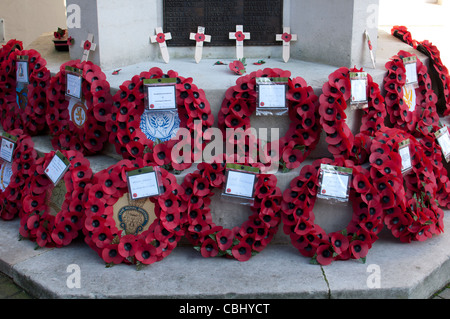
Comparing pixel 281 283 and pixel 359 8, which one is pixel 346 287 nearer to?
pixel 281 283

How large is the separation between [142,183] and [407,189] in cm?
154

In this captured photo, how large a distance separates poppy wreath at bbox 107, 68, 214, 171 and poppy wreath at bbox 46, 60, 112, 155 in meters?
0.15

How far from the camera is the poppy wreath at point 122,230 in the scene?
10.4ft

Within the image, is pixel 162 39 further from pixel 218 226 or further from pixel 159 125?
pixel 218 226

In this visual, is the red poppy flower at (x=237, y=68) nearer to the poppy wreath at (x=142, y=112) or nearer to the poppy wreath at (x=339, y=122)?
the poppy wreath at (x=142, y=112)

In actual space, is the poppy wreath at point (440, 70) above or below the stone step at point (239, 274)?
above

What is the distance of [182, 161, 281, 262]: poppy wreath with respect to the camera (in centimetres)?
324

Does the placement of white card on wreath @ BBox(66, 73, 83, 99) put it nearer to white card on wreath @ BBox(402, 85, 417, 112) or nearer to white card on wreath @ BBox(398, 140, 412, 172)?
Answer: white card on wreath @ BBox(398, 140, 412, 172)

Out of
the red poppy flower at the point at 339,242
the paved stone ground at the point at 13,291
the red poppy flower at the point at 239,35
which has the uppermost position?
the red poppy flower at the point at 239,35

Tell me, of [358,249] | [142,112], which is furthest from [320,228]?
[142,112]

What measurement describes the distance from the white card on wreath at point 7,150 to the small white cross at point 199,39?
57.7 inches

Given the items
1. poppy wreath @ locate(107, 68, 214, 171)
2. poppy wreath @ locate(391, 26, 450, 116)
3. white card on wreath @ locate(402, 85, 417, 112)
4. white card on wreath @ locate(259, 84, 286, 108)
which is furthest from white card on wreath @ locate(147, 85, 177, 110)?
poppy wreath @ locate(391, 26, 450, 116)

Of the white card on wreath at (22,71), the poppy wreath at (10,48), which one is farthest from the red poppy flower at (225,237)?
the poppy wreath at (10,48)
